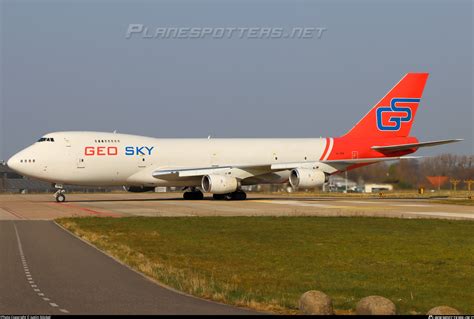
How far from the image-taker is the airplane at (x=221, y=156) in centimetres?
5444

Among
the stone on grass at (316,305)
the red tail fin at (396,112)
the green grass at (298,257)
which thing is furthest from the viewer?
the red tail fin at (396,112)

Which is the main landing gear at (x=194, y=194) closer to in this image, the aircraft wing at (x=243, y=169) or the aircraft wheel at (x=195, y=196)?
the aircraft wheel at (x=195, y=196)

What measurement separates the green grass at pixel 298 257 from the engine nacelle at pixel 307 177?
62.7 ft

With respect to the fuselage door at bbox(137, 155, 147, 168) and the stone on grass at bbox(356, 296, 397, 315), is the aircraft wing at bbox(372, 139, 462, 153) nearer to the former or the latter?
the fuselage door at bbox(137, 155, 147, 168)

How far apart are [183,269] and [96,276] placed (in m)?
2.65

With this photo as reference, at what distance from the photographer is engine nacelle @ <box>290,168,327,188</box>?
5584 centimetres

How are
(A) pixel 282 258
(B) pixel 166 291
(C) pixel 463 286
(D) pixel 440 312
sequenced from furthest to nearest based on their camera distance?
1. (A) pixel 282 258
2. (C) pixel 463 286
3. (B) pixel 166 291
4. (D) pixel 440 312

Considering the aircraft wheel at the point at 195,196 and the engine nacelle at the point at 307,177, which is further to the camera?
the aircraft wheel at the point at 195,196

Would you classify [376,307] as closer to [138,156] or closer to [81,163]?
[81,163]

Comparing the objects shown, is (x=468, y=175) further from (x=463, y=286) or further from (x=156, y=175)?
(x=463, y=286)

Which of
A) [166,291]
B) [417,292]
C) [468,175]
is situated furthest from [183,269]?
[468,175]

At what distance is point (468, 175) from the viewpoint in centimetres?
7331

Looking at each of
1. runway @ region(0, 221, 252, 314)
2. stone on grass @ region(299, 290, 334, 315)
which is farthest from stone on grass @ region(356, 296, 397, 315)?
runway @ region(0, 221, 252, 314)

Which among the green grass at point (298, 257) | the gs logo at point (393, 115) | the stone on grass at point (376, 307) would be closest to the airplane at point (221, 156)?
the gs logo at point (393, 115)
